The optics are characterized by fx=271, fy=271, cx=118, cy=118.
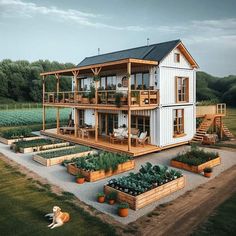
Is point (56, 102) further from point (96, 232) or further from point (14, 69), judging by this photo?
point (14, 69)

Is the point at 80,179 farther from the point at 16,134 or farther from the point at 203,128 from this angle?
the point at 203,128

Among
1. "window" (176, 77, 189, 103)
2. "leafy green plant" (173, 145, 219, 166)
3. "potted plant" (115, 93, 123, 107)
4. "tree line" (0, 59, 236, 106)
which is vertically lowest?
"leafy green plant" (173, 145, 219, 166)

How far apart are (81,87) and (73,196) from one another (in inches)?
610

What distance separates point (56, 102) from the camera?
2347 centimetres

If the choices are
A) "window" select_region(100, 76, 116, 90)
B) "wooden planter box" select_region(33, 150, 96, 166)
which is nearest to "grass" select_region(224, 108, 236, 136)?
"window" select_region(100, 76, 116, 90)

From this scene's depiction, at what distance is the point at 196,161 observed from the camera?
45.0 ft

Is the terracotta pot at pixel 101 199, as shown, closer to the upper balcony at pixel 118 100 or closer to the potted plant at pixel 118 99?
the upper balcony at pixel 118 100

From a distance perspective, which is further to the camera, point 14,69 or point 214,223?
point 14,69

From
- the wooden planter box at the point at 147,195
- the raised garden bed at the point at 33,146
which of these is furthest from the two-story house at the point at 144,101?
the wooden planter box at the point at 147,195

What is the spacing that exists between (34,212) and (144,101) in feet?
32.1

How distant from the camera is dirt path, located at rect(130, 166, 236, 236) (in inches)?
311

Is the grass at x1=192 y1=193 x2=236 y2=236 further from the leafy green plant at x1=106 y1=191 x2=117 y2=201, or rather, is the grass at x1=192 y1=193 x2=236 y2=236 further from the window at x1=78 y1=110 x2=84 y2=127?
the window at x1=78 y1=110 x2=84 y2=127

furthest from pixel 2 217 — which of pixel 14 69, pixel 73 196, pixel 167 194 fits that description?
pixel 14 69

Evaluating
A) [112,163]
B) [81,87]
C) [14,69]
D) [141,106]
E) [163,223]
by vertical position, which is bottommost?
[163,223]
